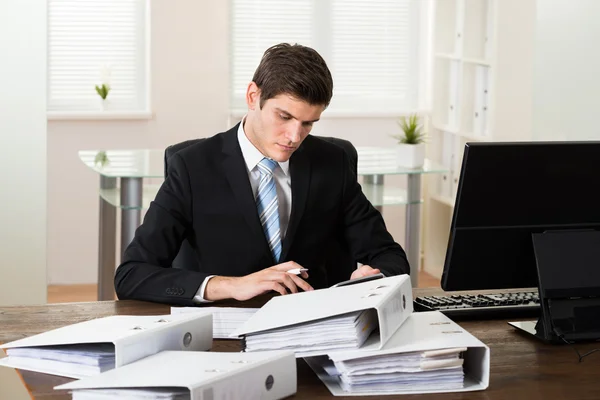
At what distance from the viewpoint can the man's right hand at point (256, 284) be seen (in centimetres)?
208

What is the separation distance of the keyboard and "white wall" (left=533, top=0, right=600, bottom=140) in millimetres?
1440

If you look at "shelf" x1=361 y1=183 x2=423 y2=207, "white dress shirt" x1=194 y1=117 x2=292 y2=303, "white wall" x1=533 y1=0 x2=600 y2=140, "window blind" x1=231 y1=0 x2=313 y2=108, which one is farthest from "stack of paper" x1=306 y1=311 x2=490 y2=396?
"window blind" x1=231 y1=0 x2=313 y2=108

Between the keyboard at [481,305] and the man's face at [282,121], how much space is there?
47cm

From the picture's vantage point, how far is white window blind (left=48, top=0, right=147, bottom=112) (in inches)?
224

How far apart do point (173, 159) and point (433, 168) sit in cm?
213

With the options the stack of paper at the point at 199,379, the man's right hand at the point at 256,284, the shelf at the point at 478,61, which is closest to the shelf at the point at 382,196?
the shelf at the point at 478,61

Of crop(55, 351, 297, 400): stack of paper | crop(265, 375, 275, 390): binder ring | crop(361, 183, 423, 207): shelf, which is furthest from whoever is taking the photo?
crop(361, 183, 423, 207): shelf

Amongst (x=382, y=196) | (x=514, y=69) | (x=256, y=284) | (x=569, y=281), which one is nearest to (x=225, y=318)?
(x=256, y=284)

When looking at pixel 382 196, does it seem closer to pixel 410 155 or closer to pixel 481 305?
pixel 410 155

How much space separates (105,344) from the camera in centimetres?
170

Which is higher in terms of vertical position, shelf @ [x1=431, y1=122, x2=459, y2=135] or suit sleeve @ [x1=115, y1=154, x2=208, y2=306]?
shelf @ [x1=431, y1=122, x2=459, y2=135]

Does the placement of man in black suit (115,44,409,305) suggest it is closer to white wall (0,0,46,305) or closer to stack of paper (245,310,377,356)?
stack of paper (245,310,377,356)

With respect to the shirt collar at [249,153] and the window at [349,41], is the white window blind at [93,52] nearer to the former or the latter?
the window at [349,41]

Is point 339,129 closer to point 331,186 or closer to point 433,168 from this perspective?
point 433,168
